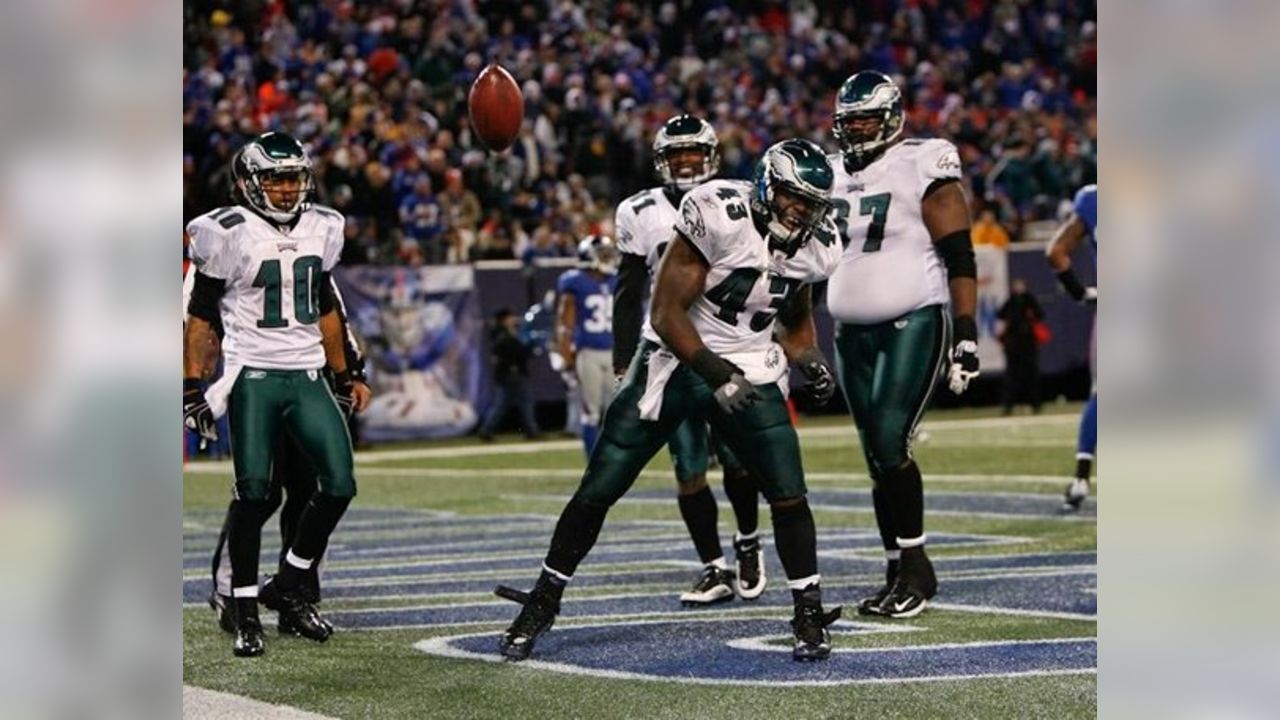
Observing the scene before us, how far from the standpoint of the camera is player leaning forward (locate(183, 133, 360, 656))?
648 centimetres

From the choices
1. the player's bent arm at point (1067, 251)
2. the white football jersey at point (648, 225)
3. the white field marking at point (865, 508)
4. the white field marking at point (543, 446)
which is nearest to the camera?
the white football jersey at point (648, 225)

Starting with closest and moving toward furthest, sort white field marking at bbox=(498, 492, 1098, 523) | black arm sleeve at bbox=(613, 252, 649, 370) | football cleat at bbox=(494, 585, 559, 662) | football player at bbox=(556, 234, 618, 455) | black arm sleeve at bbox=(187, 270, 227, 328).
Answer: football cleat at bbox=(494, 585, 559, 662) → black arm sleeve at bbox=(187, 270, 227, 328) → black arm sleeve at bbox=(613, 252, 649, 370) → white field marking at bbox=(498, 492, 1098, 523) → football player at bbox=(556, 234, 618, 455)

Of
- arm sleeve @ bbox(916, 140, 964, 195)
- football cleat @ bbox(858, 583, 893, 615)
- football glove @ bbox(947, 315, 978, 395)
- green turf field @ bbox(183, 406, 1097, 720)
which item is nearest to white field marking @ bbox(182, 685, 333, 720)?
green turf field @ bbox(183, 406, 1097, 720)

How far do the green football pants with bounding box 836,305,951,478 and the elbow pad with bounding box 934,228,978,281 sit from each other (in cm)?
16

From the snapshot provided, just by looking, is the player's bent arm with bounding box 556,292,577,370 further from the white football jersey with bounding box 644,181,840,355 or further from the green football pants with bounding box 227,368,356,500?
the white football jersey with bounding box 644,181,840,355

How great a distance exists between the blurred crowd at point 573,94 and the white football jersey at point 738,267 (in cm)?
959

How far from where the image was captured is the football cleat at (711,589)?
7363mm

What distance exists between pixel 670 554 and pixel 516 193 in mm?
10394

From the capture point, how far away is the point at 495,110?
7176 millimetres

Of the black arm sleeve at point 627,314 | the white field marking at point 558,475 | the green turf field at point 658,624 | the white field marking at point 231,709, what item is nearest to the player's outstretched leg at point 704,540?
the green turf field at point 658,624

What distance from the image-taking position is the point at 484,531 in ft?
35.1

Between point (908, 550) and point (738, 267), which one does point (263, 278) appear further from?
point (908, 550)

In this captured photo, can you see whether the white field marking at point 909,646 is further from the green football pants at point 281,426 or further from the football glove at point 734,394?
the green football pants at point 281,426
